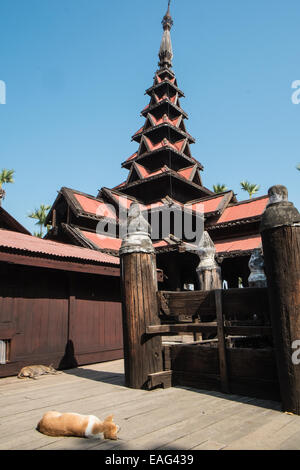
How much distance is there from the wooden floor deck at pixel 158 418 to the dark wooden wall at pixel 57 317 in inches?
81.5

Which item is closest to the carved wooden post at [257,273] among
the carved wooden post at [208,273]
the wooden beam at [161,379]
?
the carved wooden post at [208,273]

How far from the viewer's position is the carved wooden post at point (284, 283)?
2.98 meters

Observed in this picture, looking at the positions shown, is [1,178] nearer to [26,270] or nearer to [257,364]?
→ [26,270]

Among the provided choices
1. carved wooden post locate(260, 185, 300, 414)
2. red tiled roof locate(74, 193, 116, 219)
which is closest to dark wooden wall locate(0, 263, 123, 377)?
carved wooden post locate(260, 185, 300, 414)

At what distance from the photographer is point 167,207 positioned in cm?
1592

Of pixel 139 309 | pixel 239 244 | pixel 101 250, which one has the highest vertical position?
pixel 239 244

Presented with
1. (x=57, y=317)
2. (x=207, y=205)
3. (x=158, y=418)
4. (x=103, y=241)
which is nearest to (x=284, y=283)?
(x=158, y=418)

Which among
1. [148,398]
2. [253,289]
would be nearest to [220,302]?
[253,289]

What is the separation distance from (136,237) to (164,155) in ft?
59.7

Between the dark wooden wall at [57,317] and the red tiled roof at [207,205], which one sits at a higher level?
the red tiled roof at [207,205]

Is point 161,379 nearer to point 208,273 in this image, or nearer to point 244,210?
point 208,273

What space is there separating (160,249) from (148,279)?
27.6ft

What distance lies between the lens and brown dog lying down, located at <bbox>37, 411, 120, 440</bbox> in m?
2.43

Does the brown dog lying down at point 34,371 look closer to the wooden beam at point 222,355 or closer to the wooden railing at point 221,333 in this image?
the wooden railing at point 221,333
